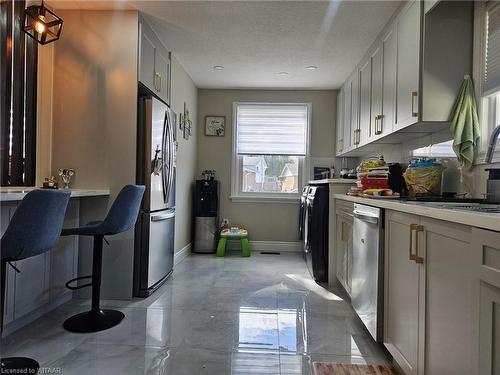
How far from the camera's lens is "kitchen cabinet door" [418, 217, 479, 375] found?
1.01 meters

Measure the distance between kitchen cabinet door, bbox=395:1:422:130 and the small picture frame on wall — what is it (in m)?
2.90

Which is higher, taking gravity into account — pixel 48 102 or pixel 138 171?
pixel 48 102

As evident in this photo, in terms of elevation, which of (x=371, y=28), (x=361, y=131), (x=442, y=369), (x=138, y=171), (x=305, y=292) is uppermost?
(x=371, y=28)

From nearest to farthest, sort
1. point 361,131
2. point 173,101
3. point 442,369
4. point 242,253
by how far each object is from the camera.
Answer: point 442,369, point 361,131, point 173,101, point 242,253

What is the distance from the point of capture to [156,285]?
2.93 meters

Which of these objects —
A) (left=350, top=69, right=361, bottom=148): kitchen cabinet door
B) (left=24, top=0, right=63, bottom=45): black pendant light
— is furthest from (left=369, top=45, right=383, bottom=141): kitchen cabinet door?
(left=24, top=0, right=63, bottom=45): black pendant light

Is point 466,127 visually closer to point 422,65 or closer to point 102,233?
point 422,65

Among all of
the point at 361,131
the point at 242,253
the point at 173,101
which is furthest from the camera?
the point at 242,253

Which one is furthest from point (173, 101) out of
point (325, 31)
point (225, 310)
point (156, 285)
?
point (225, 310)

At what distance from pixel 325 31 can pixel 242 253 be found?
296 cm

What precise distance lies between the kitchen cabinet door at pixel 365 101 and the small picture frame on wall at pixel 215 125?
2127 mm

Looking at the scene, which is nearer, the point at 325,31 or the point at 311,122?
the point at 325,31

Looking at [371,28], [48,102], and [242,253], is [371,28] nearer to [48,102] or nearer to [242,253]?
[48,102]

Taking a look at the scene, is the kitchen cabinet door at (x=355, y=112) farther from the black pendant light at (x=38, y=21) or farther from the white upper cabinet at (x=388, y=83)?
the black pendant light at (x=38, y=21)
